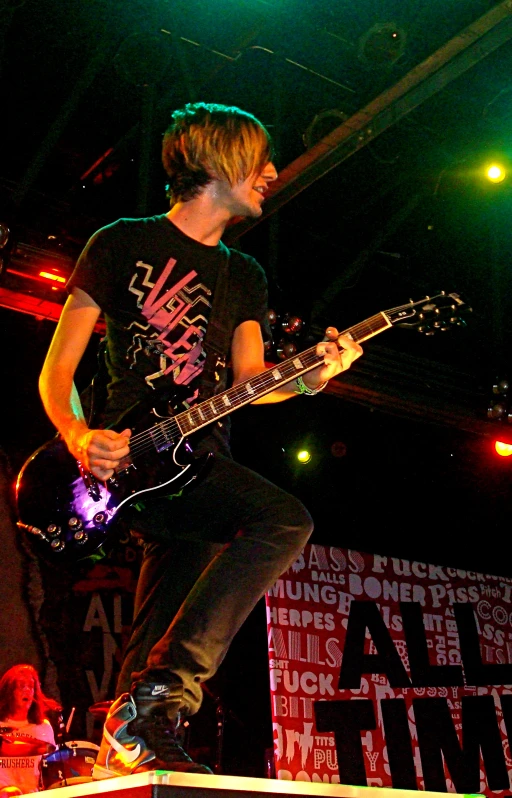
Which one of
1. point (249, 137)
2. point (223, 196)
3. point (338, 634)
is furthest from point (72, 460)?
point (338, 634)

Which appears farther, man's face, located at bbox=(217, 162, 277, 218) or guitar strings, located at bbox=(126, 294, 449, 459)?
man's face, located at bbox=(217, 162, 277, 218)

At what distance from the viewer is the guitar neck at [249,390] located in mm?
2451

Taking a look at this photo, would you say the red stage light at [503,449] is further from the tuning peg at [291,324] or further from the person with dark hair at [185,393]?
the person with dark hair at [185,393]

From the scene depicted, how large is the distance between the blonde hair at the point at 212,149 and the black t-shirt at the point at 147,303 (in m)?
0.22

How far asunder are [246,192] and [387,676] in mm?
6643

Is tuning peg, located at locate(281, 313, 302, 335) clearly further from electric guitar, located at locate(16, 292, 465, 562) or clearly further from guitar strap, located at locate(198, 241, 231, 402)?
electric guitar, located at locate(16, 292, 465, 562)

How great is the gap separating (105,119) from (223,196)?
13.4ft

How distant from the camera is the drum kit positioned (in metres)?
5.66

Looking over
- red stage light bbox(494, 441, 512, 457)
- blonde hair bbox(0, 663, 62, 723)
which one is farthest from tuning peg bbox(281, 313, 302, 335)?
blonde hair bbox(0, 663, 62, 723)

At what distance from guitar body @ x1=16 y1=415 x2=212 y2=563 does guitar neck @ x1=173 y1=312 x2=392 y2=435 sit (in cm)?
8

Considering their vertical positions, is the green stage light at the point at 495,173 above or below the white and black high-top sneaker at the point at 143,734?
above

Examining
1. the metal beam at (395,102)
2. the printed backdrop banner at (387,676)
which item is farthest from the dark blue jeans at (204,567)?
the printed backdrop banner at (387,676)

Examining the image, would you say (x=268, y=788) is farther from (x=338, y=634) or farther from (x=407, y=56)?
(x=338, y=634)

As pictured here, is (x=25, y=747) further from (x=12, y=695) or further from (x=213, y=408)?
(x=213, y=408)
